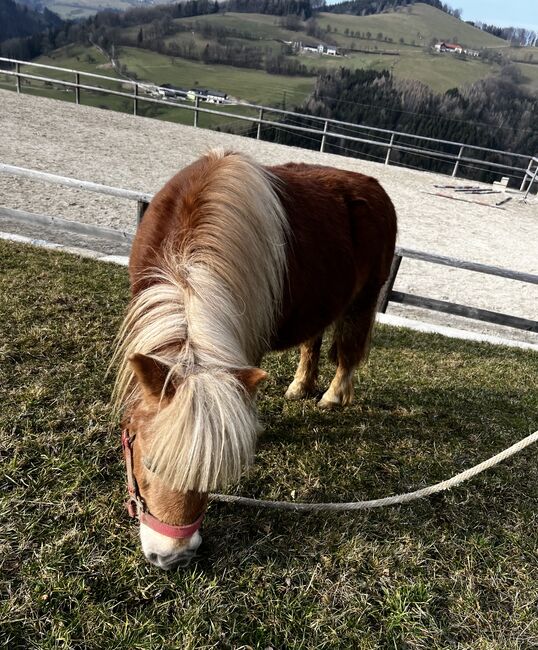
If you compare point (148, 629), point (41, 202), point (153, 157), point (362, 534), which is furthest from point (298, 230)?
point (153, 157)

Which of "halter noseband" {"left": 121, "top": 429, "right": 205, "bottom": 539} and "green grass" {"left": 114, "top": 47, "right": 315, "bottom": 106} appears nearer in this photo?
"halter noseband" {"left": 121, "top": 429, "right": 205, "bottom": 539}

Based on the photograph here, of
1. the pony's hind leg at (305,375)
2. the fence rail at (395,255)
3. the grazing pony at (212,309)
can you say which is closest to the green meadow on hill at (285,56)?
the fence rail at (395,255)

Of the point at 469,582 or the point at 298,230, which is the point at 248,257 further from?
the point at 469,582

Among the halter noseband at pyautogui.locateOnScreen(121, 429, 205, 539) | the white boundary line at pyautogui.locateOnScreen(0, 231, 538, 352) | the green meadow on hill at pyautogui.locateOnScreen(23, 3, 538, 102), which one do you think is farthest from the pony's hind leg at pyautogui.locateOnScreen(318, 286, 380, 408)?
the green meadow on hill at pyautogui.locateOnScreen(23, 3, 538, 102)

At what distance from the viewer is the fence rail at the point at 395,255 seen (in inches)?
195

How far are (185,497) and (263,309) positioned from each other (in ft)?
2.88

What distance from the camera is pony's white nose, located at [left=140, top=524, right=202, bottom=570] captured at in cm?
169

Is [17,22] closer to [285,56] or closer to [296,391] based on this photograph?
[285,56]

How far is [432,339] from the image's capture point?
5141 millimetres

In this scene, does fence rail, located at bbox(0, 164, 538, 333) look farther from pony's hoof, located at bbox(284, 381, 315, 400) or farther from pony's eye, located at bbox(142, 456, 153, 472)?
pony's eye, located at bbox(142, 456, 153, 472)

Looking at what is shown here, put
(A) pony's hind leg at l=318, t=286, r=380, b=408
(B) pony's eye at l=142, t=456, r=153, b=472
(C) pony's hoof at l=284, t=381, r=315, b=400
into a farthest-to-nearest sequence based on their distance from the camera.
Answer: (C) pony's hoof at l=284, t=381, r=315, b=400, (A) pony's hind leg at l=318, t=286, r=380, b=408, (B) pony's eye at l=142, t=456, r=153, b=472

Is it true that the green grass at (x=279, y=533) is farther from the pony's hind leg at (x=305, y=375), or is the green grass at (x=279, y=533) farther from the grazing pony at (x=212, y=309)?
the grazing pony at (x=212, y=309)

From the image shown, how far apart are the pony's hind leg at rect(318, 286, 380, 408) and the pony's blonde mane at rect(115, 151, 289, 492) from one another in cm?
124

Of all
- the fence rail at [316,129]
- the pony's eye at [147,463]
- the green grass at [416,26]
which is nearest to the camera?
the pony's eye at [147,463]
